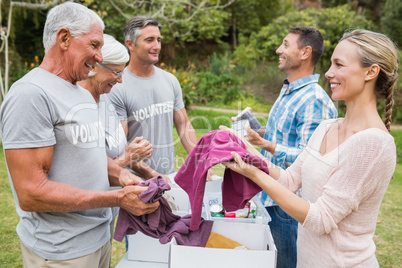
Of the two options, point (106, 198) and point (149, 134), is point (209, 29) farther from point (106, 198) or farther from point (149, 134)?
point (106, 198)

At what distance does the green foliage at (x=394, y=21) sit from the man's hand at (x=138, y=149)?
12.9 meters

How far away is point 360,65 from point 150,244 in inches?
62.8

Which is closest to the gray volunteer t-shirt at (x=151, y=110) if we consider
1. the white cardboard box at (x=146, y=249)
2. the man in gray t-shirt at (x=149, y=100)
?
the man in gray t-shirt at (x=149, y=100)

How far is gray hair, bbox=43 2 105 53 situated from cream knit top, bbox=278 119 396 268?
134cm

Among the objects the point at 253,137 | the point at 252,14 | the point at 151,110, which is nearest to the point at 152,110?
the point at 151,110

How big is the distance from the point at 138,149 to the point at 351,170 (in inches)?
57.1

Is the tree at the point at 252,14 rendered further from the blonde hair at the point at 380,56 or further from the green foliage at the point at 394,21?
the blonde hair at the point at 380,56

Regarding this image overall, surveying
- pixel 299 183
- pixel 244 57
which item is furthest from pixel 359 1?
pixel 299 183

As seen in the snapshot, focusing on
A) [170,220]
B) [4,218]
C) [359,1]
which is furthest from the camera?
[359,1]

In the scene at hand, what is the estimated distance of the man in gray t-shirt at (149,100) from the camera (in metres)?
3.17

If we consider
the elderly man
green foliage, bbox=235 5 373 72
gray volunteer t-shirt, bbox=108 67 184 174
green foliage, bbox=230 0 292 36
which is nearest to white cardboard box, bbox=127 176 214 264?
the elderly man

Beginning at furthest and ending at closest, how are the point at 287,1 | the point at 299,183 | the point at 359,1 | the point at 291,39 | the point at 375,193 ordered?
the point at 287,1 → the point at 359,1 → the point at 291,39 → the point at 299,183 → the point at 375,193

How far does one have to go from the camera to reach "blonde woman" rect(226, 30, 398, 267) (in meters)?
1.62

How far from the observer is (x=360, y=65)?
1736 millimetres
